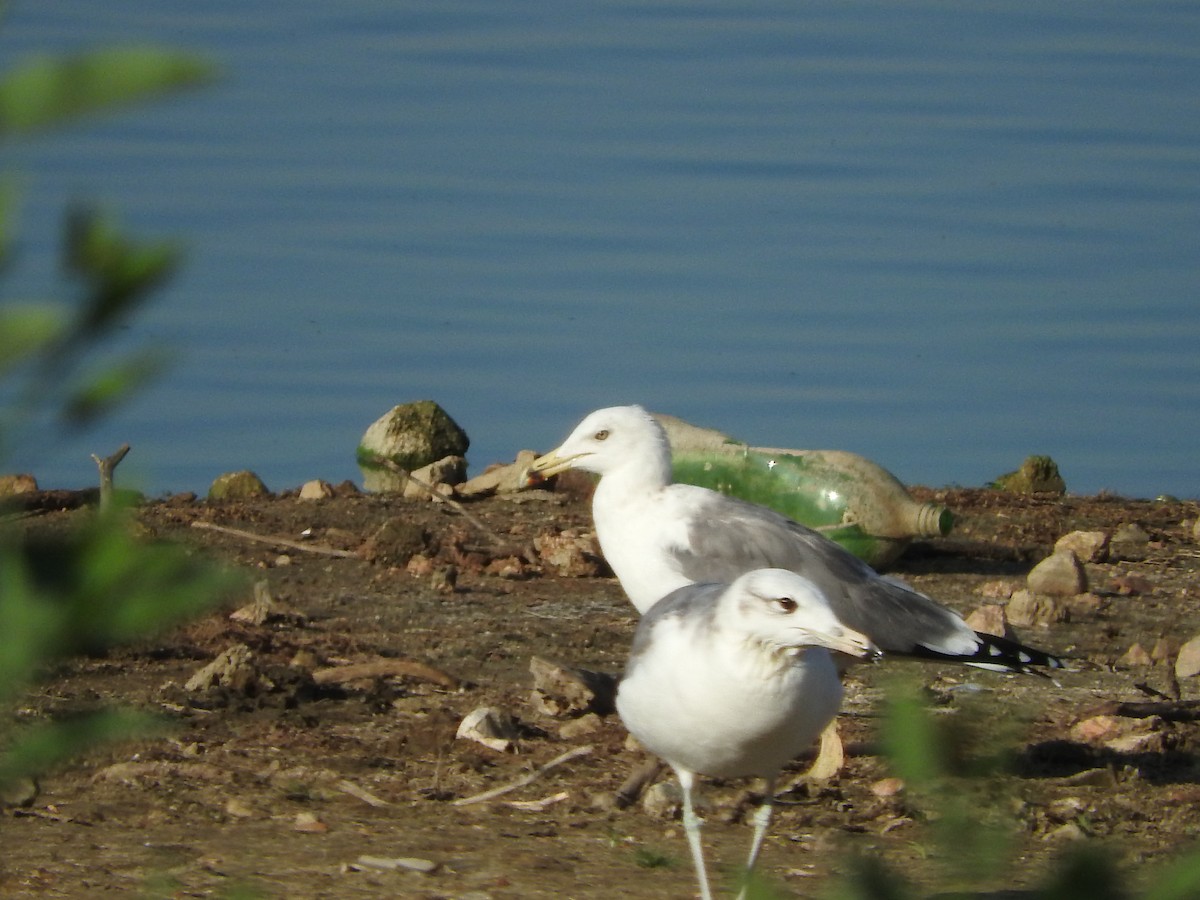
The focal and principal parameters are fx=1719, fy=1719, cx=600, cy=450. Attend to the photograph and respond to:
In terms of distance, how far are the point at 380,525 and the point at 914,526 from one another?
2.46 meters

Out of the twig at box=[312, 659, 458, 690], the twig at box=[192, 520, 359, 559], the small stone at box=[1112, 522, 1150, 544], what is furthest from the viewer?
the small stone at box=[1112, 522, 1150, 544]

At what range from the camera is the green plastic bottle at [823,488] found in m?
7.41

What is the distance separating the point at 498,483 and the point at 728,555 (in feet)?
11.3

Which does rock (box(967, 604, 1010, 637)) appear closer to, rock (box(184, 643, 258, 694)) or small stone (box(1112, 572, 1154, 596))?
small stone (box(1112, 572, 1154, 596))

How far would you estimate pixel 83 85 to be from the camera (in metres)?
0.74

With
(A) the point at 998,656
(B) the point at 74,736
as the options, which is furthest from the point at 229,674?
(B) the point at 74,736

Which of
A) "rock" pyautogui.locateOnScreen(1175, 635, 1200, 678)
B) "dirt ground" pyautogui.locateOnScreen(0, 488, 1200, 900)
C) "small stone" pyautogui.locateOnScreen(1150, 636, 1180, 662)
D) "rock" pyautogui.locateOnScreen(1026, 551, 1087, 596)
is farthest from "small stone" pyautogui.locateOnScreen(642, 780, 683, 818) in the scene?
"rock" pyautogui.locateOnScreen(1026, 551, 1087, 596)

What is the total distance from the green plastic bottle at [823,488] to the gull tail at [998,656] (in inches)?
69.6

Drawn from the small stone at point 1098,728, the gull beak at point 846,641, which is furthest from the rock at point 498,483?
the gull beak at point 846,641

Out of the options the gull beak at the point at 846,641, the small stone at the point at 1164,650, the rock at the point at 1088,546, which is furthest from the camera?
the rock at the point at 1088,546

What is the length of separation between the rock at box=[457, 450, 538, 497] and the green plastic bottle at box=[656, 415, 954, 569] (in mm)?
1150

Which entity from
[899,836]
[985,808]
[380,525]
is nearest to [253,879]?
[899,836]

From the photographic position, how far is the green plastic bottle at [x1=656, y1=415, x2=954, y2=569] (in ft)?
24.3

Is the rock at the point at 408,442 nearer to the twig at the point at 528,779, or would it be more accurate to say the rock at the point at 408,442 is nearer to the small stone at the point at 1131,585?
the small stone at the point at 1131,585
